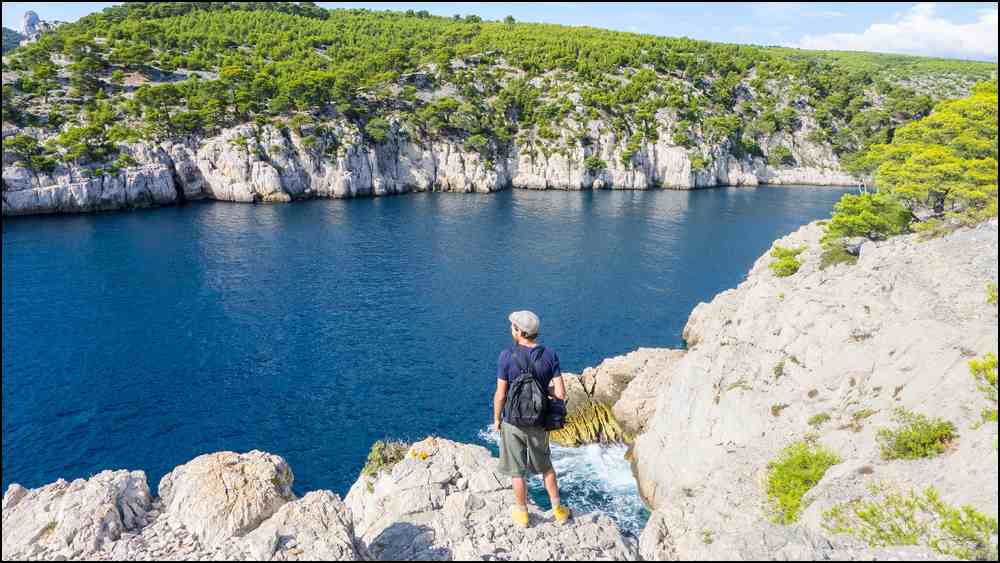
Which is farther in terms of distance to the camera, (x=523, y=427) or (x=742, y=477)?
(x=742, y=477)

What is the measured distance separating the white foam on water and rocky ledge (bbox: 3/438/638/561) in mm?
12154

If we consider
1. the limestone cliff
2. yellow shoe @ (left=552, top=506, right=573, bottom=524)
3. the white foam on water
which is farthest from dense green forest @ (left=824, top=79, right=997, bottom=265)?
the limestone cliff

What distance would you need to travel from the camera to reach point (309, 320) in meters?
44.4

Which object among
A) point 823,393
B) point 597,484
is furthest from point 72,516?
Result: point 823,393

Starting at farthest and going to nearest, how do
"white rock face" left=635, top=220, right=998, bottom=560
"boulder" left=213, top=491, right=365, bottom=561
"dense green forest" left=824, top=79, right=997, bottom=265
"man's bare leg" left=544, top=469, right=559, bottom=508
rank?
"dense green forest" left=824, top=79, right=997, bottom=265 < "white rock face" left=635, top=220, right=998, bottom=560 < "man's bare leg" left=544, top=469, right=559, bottom=508 < "boulder" left=213, top=491, right=365, bottom=561

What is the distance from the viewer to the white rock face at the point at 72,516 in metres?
10.2

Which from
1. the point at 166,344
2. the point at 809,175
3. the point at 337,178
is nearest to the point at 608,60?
the point at 809,175

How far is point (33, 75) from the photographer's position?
318 feet

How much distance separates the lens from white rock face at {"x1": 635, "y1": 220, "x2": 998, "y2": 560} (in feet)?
36.3

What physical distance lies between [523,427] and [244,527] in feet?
24.3

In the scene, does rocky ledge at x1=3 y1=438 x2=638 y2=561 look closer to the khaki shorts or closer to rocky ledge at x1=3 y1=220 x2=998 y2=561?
rocky ledge at x1=3 y1=220 x2=998 y2=561

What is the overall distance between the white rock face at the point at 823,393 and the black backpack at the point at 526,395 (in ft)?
11.7

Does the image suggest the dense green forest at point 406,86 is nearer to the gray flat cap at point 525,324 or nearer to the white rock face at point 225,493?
the white rock face at point 225,493

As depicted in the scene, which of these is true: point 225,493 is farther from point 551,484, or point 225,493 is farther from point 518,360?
point 518,360
